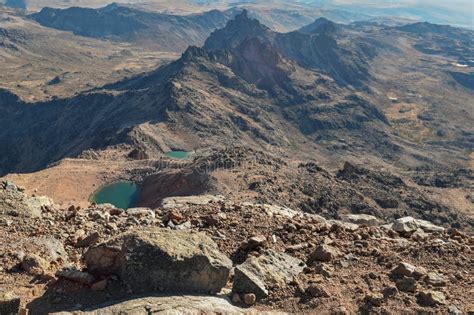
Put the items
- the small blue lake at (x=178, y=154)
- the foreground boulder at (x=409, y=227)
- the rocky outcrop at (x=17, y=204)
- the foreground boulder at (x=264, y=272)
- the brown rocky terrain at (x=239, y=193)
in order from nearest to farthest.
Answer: the brown rocky terrain at (x=239, y=193)
the foreground boulder at (x=264, y=272)
the rocky outcrop at (x=17, y=204)
the foreground boulder at (x=409, y=227)
the small blue lake at (x=178, y=154)

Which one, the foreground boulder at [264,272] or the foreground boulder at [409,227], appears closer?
the foreground boulder at [264,272]

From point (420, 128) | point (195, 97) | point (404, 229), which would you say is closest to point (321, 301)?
point (404, 229)

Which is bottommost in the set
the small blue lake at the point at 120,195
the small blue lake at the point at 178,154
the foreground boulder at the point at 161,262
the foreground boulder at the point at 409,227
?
the small blue lake at the point at 178,154

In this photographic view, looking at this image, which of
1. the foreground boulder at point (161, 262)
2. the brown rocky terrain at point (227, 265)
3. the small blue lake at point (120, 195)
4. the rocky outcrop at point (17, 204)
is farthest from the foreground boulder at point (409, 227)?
the small blue lake at point (120, 195)

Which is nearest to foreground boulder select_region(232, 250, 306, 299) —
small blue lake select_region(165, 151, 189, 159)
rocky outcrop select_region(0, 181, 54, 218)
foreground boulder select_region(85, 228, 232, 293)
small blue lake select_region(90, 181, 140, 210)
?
foreground boulder select_region(85, 228, 232, 293)

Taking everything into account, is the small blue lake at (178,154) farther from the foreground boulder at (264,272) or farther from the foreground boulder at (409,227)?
the foreground boulder at (264,272)

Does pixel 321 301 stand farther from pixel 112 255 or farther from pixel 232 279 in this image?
pixel 112 255

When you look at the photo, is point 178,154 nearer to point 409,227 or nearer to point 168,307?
point 409,227

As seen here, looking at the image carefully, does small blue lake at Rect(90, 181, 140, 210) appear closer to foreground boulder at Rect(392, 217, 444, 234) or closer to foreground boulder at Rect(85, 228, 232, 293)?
foreground boulder at Rect(392, 217, 444, 234)
